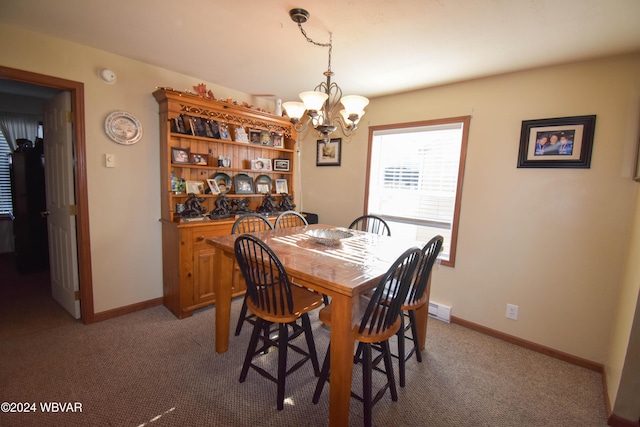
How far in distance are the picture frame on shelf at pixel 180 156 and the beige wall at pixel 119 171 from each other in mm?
196

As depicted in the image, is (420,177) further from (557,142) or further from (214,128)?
(214,128)

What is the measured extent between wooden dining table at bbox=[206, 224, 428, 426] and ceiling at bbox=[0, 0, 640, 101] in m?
1.49

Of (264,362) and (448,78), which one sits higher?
(448,78)

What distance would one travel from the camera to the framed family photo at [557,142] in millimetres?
2082

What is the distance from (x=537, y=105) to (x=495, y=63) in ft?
1.64

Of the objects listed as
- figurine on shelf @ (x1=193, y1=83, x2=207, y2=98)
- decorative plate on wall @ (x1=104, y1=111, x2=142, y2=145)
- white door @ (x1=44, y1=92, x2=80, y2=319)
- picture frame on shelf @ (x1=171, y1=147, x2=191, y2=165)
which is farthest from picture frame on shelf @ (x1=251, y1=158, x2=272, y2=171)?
white door @ (x1=44, y1=92, x2=80, y2=319)

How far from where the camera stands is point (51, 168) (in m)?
2.68

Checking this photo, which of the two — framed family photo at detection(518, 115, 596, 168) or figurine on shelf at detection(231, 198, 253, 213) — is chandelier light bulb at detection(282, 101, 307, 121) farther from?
framed family photo at detection(518, 115, 596, 168)

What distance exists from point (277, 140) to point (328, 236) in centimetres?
186

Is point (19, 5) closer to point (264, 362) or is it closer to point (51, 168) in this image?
point (51, 168)

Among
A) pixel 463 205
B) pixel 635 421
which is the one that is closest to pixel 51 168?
pixel 463 205

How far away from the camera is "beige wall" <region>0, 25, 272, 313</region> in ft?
7.36

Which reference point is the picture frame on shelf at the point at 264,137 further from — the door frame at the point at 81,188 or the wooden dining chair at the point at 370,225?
the door frame at the point at 81,188

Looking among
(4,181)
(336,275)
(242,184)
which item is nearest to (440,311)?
(336,275)
